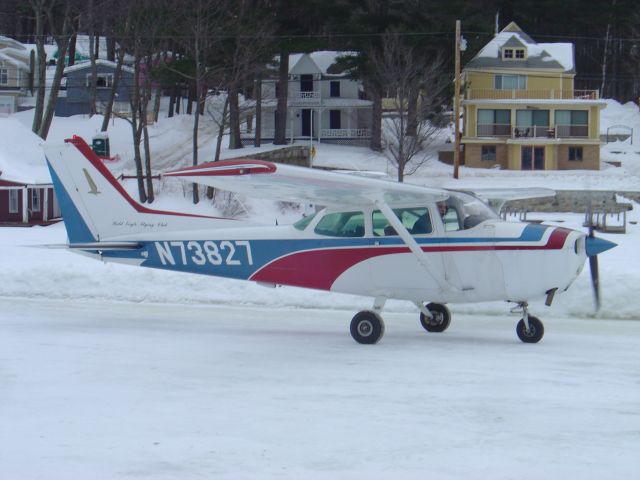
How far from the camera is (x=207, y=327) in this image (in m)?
13.5

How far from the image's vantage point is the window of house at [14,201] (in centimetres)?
3438

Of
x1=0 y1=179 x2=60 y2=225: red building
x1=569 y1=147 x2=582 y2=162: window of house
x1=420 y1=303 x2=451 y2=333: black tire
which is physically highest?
x1=569 y1=147 x2=582 y2=162: window of house

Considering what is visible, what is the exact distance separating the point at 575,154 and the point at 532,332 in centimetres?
4133

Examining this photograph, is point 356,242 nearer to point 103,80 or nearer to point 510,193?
point 510,193

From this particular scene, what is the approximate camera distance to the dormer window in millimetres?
52312

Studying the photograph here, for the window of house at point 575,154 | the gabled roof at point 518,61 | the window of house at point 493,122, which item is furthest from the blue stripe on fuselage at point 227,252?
the window of house at point 575,154

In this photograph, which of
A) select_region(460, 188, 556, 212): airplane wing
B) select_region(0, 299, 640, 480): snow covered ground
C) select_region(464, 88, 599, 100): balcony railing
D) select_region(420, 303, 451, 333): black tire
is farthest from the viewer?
select_region(464, 88, 599, 100): balcony railing

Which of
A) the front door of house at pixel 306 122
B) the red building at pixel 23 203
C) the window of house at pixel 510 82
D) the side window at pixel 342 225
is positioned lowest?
the red building at pixel 23 203

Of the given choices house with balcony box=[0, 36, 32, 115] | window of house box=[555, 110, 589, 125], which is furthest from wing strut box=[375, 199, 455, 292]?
house with balcony box=[0, 36, 32, 115]

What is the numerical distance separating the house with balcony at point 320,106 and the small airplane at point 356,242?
136 ft

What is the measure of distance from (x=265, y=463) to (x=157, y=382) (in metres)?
3.01

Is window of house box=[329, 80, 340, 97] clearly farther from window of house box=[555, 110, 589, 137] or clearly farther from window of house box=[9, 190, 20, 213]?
window of house box=[9, 190, 20, 213]

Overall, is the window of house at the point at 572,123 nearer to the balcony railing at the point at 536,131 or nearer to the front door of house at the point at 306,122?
the balcony railing at the point at 536,131

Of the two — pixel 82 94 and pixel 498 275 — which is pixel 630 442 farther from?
pixel 82 94
